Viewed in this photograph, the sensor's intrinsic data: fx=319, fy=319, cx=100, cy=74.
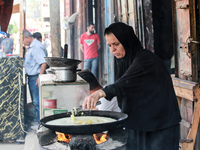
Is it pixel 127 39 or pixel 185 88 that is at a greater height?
pixel 127 39

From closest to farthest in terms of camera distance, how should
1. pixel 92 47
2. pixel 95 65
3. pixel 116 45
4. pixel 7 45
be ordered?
pixel 116 45 → pixel 7 45 → pixel 92 47 → pixel 95 65

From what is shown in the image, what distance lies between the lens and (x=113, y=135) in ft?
8.63

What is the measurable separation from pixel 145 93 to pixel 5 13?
4.94 meters

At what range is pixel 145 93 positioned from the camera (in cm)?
259

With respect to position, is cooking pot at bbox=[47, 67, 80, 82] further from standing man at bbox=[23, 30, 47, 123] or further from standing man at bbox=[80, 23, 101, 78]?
standing man at bbox=[80, 23, 101, 78]

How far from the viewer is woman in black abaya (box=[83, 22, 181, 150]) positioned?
8.43 ft

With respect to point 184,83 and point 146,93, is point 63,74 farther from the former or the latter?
point 184,83

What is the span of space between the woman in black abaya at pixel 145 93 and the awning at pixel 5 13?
4.46 meters

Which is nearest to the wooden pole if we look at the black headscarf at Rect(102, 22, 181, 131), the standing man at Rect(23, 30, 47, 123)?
the standing man at Rect(23, 30, 47, 123)

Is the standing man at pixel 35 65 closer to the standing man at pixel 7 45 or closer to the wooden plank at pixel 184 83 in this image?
the standing man at pixel 7 45

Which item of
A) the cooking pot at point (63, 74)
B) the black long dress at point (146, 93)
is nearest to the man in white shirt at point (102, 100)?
the cooking pot at point (63, 74)

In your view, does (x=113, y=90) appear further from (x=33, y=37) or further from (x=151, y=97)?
(x=33, y=37)

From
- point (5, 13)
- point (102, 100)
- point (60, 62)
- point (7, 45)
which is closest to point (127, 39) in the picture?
point (60, 62)

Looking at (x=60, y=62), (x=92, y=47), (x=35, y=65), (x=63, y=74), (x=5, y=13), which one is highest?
(x=5, y=13)
